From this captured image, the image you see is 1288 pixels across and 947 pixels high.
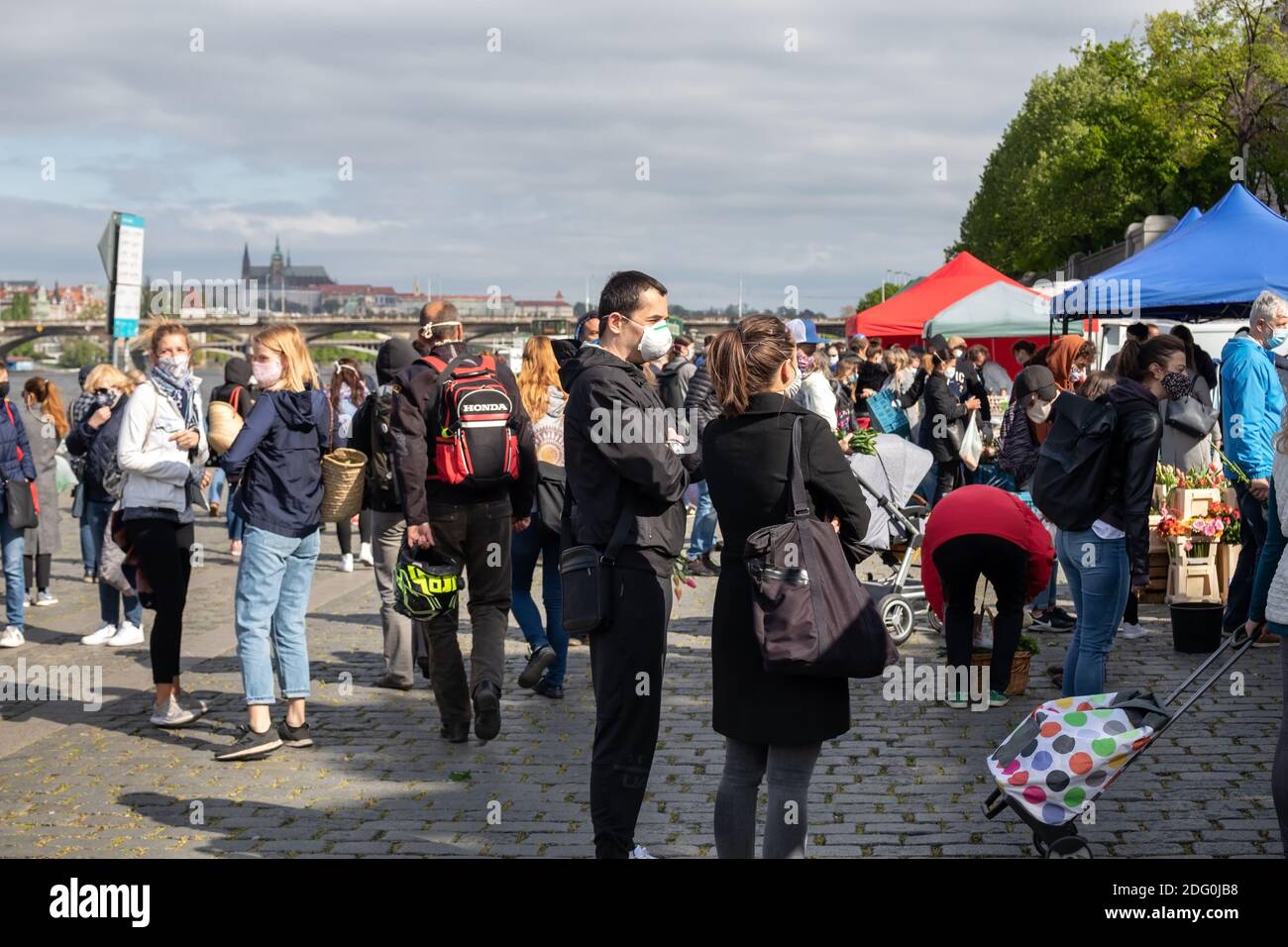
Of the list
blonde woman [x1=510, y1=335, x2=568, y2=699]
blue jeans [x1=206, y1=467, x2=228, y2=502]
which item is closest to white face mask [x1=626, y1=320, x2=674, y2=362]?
blonde woman [x1=510, y1=335, x2=568, y2=699]

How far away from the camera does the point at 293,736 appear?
6570 mm

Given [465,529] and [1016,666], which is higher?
[465,529]

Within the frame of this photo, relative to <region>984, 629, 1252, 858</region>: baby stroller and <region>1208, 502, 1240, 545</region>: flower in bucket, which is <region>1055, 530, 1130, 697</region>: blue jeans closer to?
<region>984, 629, 1252, 858</region>: baby stroller

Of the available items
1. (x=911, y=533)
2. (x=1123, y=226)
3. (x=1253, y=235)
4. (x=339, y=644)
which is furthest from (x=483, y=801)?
(x=1123, y=226)

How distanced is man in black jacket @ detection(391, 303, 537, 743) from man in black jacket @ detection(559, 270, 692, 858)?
1.93 meters

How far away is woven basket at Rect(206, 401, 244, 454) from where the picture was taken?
6543 millimetres

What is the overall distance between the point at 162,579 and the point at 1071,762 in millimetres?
4204

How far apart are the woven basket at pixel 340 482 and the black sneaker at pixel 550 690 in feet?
4.84

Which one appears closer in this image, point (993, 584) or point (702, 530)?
point (993, 584)

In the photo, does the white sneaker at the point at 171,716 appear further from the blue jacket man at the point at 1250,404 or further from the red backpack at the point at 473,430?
the blue jacket man at the point at 1250,404

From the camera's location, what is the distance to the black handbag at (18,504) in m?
9.72

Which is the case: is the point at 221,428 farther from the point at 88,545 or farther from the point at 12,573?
the point at 88,545

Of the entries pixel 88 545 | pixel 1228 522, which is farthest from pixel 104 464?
pixel 1228 522

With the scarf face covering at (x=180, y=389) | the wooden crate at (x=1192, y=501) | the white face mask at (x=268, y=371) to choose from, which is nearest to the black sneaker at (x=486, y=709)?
the white face mask at (x=268, y=371)
